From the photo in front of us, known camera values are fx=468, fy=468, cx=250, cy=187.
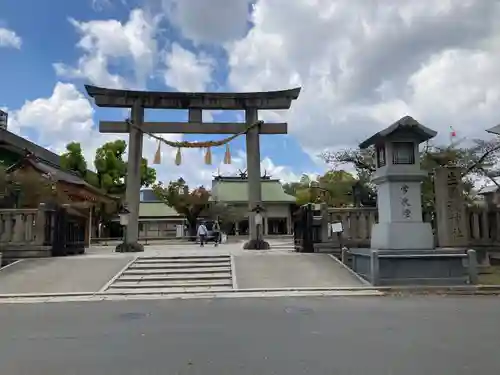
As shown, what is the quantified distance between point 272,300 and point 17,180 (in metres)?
18.5

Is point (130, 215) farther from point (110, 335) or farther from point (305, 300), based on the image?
point (110, 335)

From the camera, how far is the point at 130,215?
20828 millimetres

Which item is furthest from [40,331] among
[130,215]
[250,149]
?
[250,149]

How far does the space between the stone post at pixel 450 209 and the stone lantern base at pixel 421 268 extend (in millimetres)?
4029

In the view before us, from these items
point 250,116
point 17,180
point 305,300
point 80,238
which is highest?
point 250,116

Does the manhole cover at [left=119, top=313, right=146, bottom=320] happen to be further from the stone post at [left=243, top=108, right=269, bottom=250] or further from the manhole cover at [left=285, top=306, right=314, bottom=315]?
the stone post at [left=243, top=108, right=269, bottom=250]

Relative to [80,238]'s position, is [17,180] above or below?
above

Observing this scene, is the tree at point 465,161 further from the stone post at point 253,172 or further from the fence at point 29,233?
the fence at point 29,233

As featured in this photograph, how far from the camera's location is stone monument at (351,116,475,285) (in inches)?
479

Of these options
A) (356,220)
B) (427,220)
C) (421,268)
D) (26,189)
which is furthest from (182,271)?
(26,189)

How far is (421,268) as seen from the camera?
40.0 ft

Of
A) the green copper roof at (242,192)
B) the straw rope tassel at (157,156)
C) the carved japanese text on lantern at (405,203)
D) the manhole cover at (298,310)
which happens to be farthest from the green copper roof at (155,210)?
the manhole cover at (298,310)

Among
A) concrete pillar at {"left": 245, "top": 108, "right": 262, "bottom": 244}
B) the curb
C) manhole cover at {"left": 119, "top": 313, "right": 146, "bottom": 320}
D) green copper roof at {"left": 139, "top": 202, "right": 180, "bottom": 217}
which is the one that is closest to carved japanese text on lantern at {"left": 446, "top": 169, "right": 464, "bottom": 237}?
the curb

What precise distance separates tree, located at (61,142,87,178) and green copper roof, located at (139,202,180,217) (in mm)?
8093
